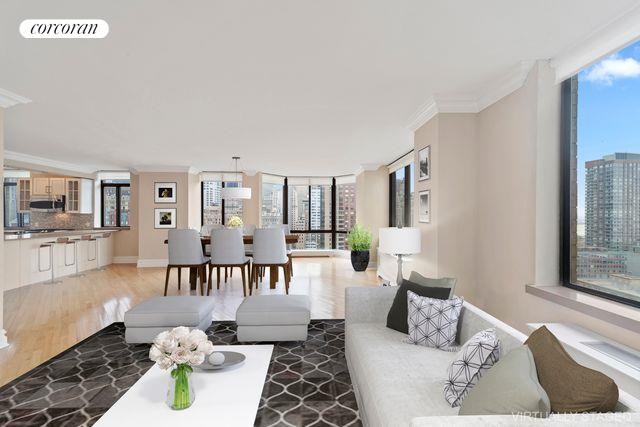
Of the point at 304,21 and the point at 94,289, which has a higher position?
the point at 304,21

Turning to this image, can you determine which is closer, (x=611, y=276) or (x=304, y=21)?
(x=304, y=21)

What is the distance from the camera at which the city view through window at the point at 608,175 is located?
8.04 ft

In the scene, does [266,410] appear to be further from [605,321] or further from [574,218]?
[574,218]

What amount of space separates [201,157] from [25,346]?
15.8 feet

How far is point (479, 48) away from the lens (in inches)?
112

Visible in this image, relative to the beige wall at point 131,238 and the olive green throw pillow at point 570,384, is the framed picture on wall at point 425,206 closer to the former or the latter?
the olive green throw pillow at point 570,384

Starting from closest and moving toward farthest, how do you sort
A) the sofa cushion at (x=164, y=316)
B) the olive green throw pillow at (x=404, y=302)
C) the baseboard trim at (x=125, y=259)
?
the olive green throw pillow at (x=404, y=302) → the sofa cushion at (x=164, y=316) → the baseboard trim at (x=125, y=259)

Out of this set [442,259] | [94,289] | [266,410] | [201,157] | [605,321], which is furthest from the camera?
[201,157]

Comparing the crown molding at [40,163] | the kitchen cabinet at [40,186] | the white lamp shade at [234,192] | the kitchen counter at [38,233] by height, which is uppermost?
the crown molding at [40,163]

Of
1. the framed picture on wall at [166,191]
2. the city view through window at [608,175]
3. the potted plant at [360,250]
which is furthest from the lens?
the framed picture on wall at [166,191]

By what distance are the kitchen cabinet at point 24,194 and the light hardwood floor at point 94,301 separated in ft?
7.65

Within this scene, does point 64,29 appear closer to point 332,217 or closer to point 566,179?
point 566,179

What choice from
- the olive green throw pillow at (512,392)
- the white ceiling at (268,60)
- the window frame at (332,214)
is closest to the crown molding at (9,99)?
the white ceiling at (268,60)

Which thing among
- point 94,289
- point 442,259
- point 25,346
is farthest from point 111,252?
point 442,259
